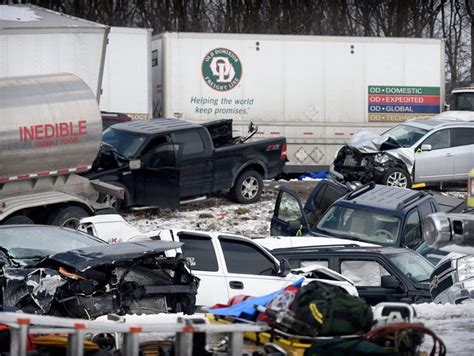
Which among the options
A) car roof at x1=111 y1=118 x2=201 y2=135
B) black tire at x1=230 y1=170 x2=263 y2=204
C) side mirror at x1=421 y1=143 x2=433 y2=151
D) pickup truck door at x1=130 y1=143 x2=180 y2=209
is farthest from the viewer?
side mirror at x1=421 y1=143 x2=433 y2=151

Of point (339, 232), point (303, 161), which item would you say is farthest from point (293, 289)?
point (303, 161)

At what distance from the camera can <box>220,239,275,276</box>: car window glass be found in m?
13.1

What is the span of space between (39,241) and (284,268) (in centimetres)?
283

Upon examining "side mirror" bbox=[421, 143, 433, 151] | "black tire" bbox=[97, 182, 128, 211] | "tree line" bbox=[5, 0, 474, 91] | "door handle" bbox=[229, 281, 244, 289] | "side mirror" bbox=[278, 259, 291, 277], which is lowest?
"door handle" bbox=[229, 281, 244, 289]

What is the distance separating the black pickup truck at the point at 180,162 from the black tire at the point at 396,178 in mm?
2126

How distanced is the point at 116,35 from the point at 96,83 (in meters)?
6.59

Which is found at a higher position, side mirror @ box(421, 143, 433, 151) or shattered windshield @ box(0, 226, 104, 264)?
side mirror @ box(421, 143, 433, 151)

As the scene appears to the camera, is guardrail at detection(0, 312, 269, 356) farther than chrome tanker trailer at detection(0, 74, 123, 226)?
No

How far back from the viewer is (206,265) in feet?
42.2

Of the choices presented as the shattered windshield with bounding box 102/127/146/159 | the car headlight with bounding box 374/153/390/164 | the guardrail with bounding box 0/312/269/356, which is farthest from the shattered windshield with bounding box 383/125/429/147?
the guardrail with bounding box 0/312/269/356

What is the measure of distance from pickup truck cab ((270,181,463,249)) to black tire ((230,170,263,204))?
14.0 ft

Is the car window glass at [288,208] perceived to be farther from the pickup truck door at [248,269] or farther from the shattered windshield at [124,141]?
the pickup truck door at [248,269]

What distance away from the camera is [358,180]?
75.7 ft

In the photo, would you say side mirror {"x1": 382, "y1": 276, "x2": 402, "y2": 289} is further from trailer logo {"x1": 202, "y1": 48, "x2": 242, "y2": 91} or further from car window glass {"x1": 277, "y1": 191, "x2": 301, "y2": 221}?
trailer logo {"x1": 202, "y1": 48, "x2": 242, "y2": 91}
